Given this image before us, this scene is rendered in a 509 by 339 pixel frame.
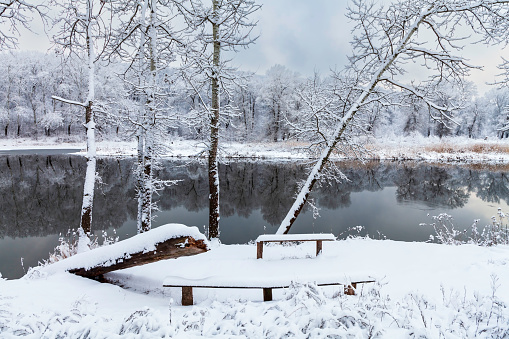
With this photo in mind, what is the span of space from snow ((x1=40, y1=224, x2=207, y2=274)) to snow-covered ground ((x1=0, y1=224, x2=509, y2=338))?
199 mm

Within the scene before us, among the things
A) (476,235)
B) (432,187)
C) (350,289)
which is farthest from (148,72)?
(432,187)

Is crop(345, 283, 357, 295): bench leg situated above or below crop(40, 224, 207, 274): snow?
below

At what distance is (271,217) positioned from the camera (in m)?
14.7

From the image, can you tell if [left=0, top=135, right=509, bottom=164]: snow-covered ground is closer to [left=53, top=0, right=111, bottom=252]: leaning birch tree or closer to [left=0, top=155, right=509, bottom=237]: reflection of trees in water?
[left=0, top=155, right=509, bottom=237]: reflection of trees in water

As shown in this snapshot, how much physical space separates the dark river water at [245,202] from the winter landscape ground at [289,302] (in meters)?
4.96

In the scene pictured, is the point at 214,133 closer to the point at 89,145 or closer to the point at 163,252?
the point at 89,145

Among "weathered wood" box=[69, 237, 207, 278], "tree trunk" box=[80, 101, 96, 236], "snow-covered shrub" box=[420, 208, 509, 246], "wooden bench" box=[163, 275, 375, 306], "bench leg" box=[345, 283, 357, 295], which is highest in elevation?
"tree trunk" box=[80, 101, 96, 236]

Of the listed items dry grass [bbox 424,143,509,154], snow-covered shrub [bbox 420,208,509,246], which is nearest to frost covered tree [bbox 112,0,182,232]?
snow-covered shrub [bbox 420,208,509,246]

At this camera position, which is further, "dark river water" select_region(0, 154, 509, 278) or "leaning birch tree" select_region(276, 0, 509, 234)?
"dark river water" select_region(0, 154, 509, 278)

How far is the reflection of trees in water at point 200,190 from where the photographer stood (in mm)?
13899

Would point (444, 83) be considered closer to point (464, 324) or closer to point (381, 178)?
point (464, 324)

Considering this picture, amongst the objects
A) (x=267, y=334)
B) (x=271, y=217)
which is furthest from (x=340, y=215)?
(x=267, y=334)

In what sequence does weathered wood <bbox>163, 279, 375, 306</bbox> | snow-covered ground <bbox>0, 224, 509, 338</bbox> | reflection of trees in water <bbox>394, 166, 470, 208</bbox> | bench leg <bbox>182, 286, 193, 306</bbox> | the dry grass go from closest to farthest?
1. snow-covered ground <bbox>0, 224, 509, 338</bbox>
2. weathered wood <bbox>163, 279, 375, 306</bbox>
3. bench leg <bbox>182, 286, 193, 306</bbox>
4. reflection of trees in water <bbox>394, 166, 470, 208</bbox>
5. the dry grass

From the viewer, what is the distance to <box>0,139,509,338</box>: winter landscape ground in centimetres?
270
